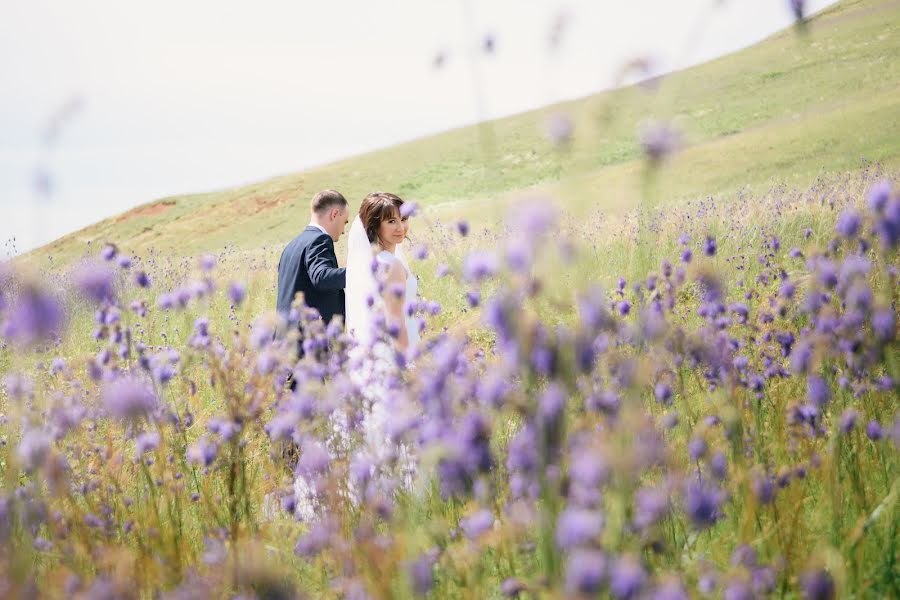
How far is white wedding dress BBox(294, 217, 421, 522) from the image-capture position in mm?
2074

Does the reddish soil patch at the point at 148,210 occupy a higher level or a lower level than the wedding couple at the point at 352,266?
higher

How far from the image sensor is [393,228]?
431 cm

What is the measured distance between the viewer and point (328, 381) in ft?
8.69

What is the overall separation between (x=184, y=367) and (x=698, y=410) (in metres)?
2.63

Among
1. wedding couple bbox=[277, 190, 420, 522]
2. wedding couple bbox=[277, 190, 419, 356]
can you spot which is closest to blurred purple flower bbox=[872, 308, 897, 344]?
wedding couple bbox=[277, 190, 420, 522]

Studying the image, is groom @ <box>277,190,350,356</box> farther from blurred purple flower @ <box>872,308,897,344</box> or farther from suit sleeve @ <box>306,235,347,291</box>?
blurred purple flower @ <box>872,308,897,344</box>

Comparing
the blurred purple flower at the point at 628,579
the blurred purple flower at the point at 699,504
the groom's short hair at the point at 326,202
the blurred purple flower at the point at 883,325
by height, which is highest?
the groom's short hair at the point at 326,202

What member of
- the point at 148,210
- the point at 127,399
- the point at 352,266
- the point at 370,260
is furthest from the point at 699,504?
the point at 148,210

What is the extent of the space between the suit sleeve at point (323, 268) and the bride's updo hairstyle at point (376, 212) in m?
0.32

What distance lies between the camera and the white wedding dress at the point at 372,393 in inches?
81.7

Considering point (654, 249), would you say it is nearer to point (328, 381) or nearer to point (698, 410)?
point (698, 410)

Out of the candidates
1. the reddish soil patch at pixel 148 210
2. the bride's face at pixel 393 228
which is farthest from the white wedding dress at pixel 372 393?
the reddish soil patch at pixel 148 210

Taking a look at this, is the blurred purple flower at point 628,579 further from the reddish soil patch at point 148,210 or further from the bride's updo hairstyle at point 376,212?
the reddish soil patch at point 148,210

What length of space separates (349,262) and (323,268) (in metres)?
0.35
